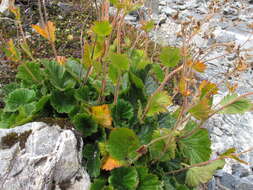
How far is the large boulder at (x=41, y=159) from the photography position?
100 centimetres

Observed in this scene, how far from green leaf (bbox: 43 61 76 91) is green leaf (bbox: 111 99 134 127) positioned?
267mm

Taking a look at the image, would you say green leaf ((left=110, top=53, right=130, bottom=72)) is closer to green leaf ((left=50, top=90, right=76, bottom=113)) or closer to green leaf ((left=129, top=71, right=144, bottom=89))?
green leaf ((left=129, top=71, right=144, bottom=89))

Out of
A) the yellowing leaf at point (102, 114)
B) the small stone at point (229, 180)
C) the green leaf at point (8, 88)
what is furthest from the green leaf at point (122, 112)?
the small stone at point (229, 180)

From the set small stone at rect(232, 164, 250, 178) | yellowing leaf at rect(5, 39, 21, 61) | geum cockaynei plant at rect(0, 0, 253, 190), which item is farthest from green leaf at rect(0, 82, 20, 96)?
small stone at rect(232, 164, 250, 178)

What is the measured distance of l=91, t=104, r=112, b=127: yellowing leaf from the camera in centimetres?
118

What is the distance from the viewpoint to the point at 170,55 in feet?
3.08

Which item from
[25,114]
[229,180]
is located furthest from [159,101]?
[229,180]

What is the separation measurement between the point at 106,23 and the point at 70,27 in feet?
6.61

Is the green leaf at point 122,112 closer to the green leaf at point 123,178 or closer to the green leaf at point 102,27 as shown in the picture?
the green leaf at point 123,178

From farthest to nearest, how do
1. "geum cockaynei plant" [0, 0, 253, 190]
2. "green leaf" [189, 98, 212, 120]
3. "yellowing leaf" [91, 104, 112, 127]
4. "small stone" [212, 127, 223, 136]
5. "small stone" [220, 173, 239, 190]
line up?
1. "small stone" [212, 127, 223, 136]
2. "small stone" [220, 173, 239, 190]
3. "yellowing leaf" [91, 104, 112, 127]
4. "geum cockaynei plant" [0, 0, 253, 190]
5. "green leaf" [189, 98, 212, 120]

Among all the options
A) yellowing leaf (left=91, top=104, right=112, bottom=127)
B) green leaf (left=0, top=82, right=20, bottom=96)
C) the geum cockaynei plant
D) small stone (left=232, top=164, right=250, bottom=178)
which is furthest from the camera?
small stone (left=232, top=164, right=250, bottom=178)

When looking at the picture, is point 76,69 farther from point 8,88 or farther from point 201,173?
point 201,173

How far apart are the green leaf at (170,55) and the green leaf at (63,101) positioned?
589 mm

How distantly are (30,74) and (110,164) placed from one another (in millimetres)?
676
